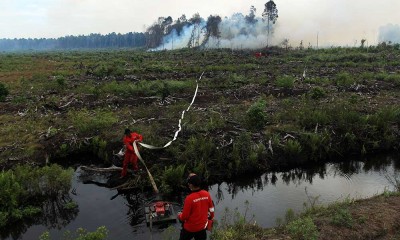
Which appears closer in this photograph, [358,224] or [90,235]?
[90,235]

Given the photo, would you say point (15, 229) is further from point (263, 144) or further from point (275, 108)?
point (275, 108)

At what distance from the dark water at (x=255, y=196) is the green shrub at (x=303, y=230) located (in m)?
1.83

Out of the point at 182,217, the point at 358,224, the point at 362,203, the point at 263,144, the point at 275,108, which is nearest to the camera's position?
the point at 182,217

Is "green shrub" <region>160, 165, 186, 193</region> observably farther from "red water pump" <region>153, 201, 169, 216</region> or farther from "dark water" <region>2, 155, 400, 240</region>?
"red water pump" <region>153, 201, 169, 216</region>

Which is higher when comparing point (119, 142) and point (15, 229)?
point (119, 142)

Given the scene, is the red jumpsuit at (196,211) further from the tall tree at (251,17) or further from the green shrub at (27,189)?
the tall tree at (251,17)

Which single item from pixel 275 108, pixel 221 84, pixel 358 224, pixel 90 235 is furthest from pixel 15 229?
pixel 221 84

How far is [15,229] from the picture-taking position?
8867 mm

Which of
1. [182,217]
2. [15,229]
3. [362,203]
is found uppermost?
[182,217]

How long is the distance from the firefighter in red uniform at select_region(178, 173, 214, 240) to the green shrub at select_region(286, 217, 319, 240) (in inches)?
72.8

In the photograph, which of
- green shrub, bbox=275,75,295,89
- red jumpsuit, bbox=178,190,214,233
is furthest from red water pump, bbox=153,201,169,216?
green shrub, bbox=275,75,295,89

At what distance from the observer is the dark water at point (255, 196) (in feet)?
29.4

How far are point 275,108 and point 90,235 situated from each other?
42.7 ft

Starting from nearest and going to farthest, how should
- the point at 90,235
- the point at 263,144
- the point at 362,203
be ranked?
1. the point at 90,235
2. the point at 362,203
3. the point at 263,144
